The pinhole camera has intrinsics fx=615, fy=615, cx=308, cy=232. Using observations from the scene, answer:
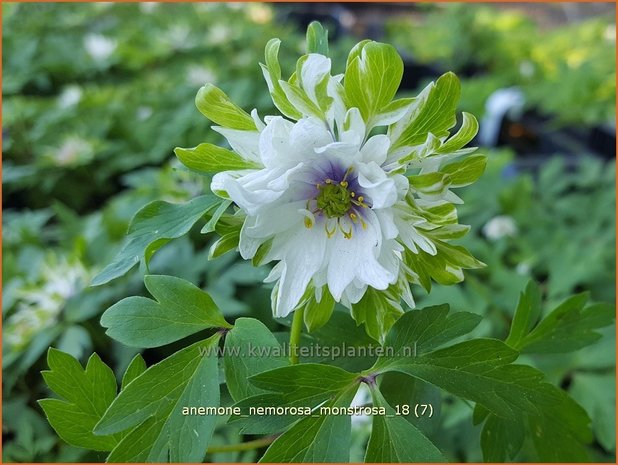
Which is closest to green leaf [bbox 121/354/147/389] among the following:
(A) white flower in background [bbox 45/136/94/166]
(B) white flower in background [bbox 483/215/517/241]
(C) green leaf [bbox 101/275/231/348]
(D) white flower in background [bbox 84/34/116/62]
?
(C) green leaf [bbox 101/275/231/348]

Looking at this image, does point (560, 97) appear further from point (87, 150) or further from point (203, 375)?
point (203, 375)

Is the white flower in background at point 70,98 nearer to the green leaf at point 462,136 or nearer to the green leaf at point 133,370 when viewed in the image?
the green leaf at point 133,370

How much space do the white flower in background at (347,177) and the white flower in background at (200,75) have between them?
5.24ft

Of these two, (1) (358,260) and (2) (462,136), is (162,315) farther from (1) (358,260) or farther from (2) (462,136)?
(2) (462,136)

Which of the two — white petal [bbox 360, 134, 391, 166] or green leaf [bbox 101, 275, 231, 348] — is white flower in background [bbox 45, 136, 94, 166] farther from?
white petal [bbox 360, 134, 391, 166]

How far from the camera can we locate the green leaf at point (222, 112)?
0.48 meters

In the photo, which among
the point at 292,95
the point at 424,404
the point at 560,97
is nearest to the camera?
the point at 292,95

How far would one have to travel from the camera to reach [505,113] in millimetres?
2371

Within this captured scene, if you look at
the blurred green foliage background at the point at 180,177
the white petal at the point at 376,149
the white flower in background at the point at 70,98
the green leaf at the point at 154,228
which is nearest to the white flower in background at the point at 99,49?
the blurred green foliage background at the point at 180,177

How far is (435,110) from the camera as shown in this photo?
0.47 metres

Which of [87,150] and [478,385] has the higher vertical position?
[478,385]

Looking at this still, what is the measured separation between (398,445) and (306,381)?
0.09 m

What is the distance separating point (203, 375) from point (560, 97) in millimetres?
2176

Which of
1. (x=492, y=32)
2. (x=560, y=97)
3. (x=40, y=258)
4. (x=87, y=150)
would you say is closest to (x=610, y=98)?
(x=560, y=97)
